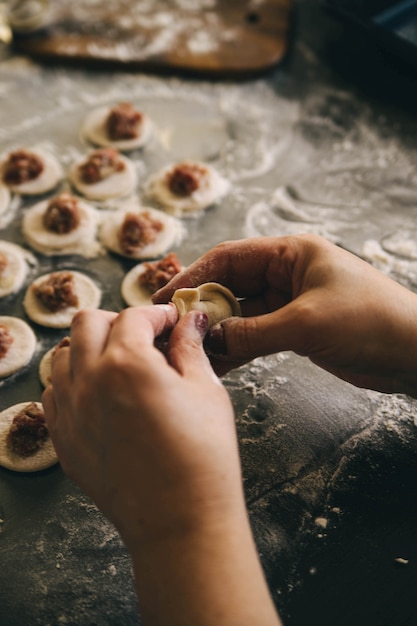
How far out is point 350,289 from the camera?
4.97 feet

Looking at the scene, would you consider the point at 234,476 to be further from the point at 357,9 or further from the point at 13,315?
the point at 357,9

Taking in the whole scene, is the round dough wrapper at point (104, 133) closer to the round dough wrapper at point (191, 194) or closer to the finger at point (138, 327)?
the round dough wrapper at point (191, 194)

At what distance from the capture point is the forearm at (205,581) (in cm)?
109

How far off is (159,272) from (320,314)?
871 millimetres

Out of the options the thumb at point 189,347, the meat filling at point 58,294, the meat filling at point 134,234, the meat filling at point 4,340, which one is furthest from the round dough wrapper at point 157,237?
the thumb at point 189,347

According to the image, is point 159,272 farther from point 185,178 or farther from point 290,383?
point 290,383

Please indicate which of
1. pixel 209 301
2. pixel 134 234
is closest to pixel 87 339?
pixel 209 301

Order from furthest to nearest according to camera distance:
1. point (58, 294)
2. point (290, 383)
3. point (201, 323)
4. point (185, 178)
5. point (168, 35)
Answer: point (168, 35)
point (185, 178)
point (58, 294)
point (290, 383)
point (201, 323)

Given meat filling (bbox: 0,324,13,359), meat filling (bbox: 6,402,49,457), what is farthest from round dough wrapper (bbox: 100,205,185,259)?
meat filling (bbox: 6,402,49,457)

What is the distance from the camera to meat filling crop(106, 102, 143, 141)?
2695 millimetres

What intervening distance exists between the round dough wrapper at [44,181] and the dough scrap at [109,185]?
0.24 feet

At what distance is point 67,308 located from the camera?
2.14m

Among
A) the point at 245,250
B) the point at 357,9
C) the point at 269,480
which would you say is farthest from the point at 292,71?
the point at 269,480

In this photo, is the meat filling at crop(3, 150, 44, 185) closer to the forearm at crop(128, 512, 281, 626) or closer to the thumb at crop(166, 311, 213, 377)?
the thumb at crop(166, 311, 213, 377)
